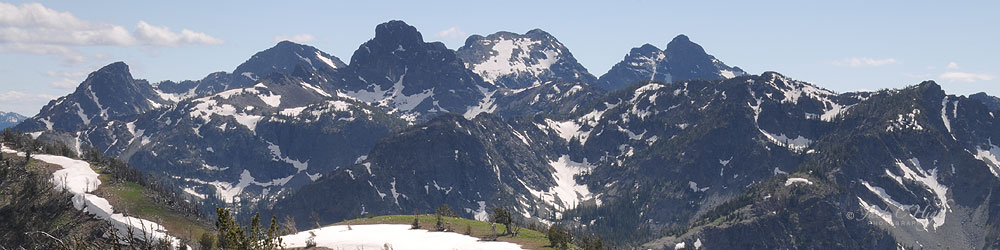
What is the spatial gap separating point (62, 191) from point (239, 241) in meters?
66.8

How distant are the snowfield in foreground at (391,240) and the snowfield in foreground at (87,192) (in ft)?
52.9

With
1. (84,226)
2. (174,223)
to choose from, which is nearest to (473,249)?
(174,223)

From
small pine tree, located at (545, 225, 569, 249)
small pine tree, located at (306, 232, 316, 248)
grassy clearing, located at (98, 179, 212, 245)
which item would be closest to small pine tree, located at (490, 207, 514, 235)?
small pine tree, located at (545, 225, 569, 249)

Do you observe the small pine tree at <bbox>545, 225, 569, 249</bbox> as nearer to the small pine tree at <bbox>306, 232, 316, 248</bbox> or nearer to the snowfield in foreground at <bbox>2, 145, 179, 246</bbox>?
the small pine tree at <bbox>306, 232, 316, 248</bbox>

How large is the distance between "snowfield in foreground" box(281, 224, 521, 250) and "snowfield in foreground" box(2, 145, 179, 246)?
635 inches

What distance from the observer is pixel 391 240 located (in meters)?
99.7

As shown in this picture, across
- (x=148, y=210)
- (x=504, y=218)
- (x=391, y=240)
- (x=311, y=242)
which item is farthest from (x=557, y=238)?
(x=148, y=210)

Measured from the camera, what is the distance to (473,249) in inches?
3745

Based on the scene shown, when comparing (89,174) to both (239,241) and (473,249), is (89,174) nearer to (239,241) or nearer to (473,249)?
(473,249)

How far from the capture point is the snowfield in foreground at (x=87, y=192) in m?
95.6

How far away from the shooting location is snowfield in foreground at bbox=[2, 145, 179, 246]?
95562 mm

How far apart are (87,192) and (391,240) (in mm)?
41583

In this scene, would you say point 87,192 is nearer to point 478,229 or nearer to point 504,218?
point 478,229

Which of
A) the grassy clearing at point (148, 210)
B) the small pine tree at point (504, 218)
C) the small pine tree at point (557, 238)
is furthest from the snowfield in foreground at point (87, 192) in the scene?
the small pine tree at point (557, 238)
